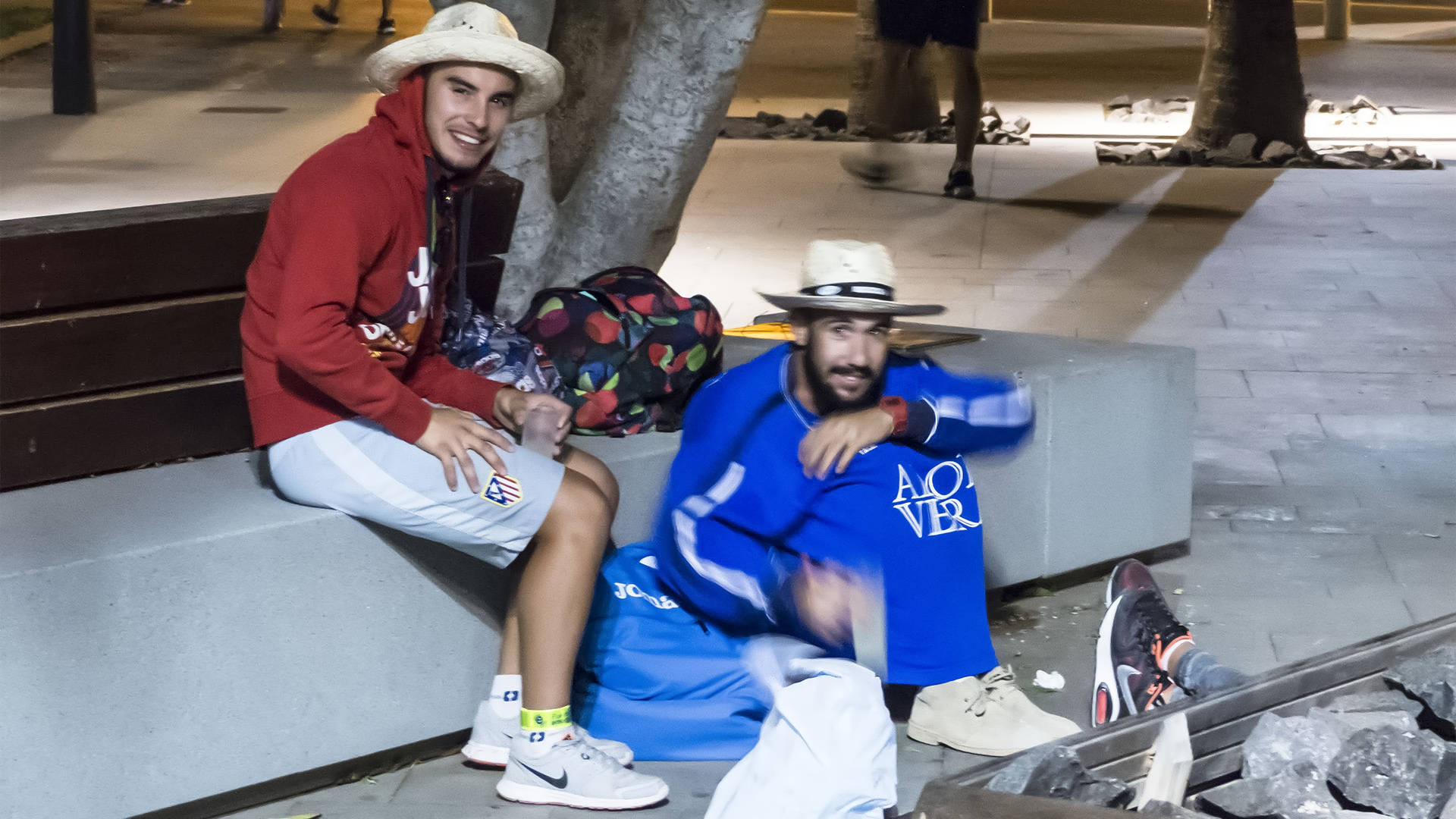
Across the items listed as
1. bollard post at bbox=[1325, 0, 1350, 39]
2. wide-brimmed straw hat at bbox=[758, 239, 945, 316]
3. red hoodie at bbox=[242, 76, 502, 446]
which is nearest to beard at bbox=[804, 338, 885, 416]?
wide-brimmed straw hat at bbox=[758, 239, 945, 316]

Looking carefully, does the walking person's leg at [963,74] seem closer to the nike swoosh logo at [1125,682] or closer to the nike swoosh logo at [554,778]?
the nike swoosh logo at [1125,682]

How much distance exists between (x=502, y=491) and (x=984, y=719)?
46.0 inches

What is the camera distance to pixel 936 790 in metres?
2.61

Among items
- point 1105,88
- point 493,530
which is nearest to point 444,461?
point 493,530

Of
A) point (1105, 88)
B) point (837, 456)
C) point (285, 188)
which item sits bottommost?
point (1105, 88)

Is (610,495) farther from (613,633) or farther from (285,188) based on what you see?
(285,188)

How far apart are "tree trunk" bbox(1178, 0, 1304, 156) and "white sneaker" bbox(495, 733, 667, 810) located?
9.46 metres

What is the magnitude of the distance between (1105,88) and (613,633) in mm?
12699

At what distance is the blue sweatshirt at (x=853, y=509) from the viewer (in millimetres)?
3492

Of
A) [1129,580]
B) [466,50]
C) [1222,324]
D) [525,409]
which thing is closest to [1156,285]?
[1222,324]

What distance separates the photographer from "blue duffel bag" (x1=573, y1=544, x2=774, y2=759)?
12.1 ft

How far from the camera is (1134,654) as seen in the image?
12.4 ft

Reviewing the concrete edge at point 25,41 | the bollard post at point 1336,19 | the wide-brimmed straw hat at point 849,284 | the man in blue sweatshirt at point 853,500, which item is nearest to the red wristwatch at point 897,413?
the man in blue sweatshirt at point 853,500

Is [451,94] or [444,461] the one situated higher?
[451,94]
